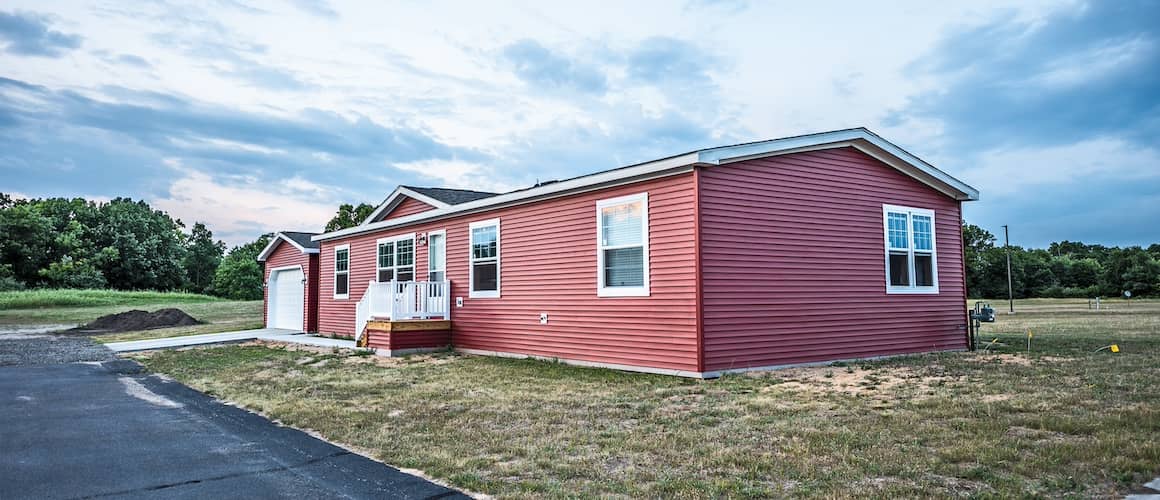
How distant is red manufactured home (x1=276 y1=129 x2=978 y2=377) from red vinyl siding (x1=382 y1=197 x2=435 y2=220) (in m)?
2.03

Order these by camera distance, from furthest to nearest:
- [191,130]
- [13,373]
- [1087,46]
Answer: [191,130]
[1087,46]
[13,373]

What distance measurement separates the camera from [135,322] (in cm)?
2691

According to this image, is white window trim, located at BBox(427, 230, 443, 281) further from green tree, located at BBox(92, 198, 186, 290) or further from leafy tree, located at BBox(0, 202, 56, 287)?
green tree, located at BBox(92, 198, 186, 290)

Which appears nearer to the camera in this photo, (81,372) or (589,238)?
(589,238)

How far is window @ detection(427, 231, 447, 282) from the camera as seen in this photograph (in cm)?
1521

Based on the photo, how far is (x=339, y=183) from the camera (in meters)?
30.0

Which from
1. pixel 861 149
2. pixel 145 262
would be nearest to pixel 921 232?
pixel 861 149

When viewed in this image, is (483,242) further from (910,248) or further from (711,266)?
(910,248)

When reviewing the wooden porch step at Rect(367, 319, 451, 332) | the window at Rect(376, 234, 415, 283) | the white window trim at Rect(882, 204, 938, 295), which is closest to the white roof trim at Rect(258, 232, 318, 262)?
the window at Rect(376, 234, 415, 283)

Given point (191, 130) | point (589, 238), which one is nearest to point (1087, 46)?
point (589, 238)

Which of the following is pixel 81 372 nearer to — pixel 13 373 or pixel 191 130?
pixel 13 373

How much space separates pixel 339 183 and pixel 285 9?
635 inches

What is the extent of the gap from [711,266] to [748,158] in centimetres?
174

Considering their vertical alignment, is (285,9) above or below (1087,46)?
below
